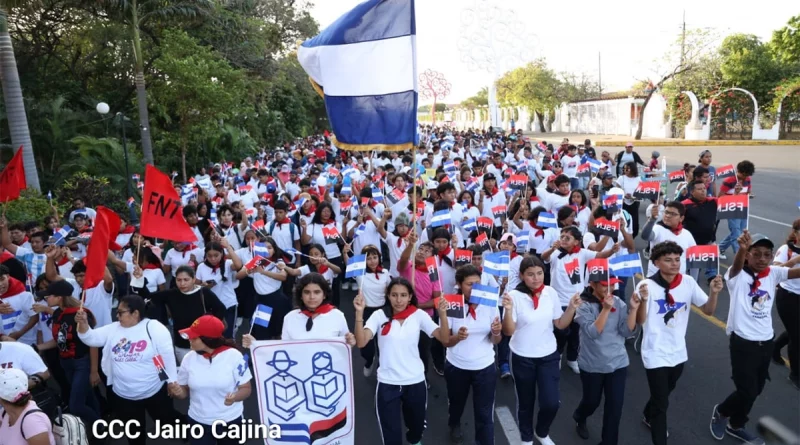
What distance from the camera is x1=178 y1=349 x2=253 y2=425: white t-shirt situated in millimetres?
3748

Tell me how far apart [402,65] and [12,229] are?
19.1 feet

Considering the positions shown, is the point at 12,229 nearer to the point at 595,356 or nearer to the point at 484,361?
the point at 484,361

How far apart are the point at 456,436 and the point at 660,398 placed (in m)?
1.61

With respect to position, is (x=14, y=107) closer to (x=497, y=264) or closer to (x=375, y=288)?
(x=375, y=288)

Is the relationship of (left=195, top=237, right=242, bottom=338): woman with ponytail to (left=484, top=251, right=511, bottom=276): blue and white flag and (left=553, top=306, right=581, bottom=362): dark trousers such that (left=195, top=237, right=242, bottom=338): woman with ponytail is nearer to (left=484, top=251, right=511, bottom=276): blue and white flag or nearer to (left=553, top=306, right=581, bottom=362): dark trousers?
(left=484, top=251, right=511, bottom=276): blue and white flag

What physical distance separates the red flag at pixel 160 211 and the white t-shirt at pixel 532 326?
3270mm

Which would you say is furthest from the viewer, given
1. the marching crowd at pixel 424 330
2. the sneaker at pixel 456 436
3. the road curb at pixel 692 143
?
the road curb at pixel 692 143

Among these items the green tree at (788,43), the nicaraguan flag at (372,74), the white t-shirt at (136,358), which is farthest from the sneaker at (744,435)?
the green tree at (788,43)

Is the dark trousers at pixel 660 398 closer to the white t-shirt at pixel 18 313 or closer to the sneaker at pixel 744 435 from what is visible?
the sneaker at pixel 744 435

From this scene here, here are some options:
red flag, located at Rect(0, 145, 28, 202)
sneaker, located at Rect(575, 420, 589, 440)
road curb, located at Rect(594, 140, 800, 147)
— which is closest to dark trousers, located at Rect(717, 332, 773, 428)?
sneaker, located at Rect(575, 420, 589, 440)

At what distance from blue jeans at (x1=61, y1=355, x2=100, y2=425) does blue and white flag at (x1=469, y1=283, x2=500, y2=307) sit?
328 cm

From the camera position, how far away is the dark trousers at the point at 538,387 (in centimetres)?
420

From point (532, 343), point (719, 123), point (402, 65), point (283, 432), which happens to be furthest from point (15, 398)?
point (719, 123)

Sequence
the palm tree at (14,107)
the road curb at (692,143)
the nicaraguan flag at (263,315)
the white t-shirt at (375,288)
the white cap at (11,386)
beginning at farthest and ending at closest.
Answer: the road curb at (692,143)
the palm tree at (14,107)
the white t-shirt at (375,288)
the nicaraguan flag at (263,315)
the white cap at (11,386)
